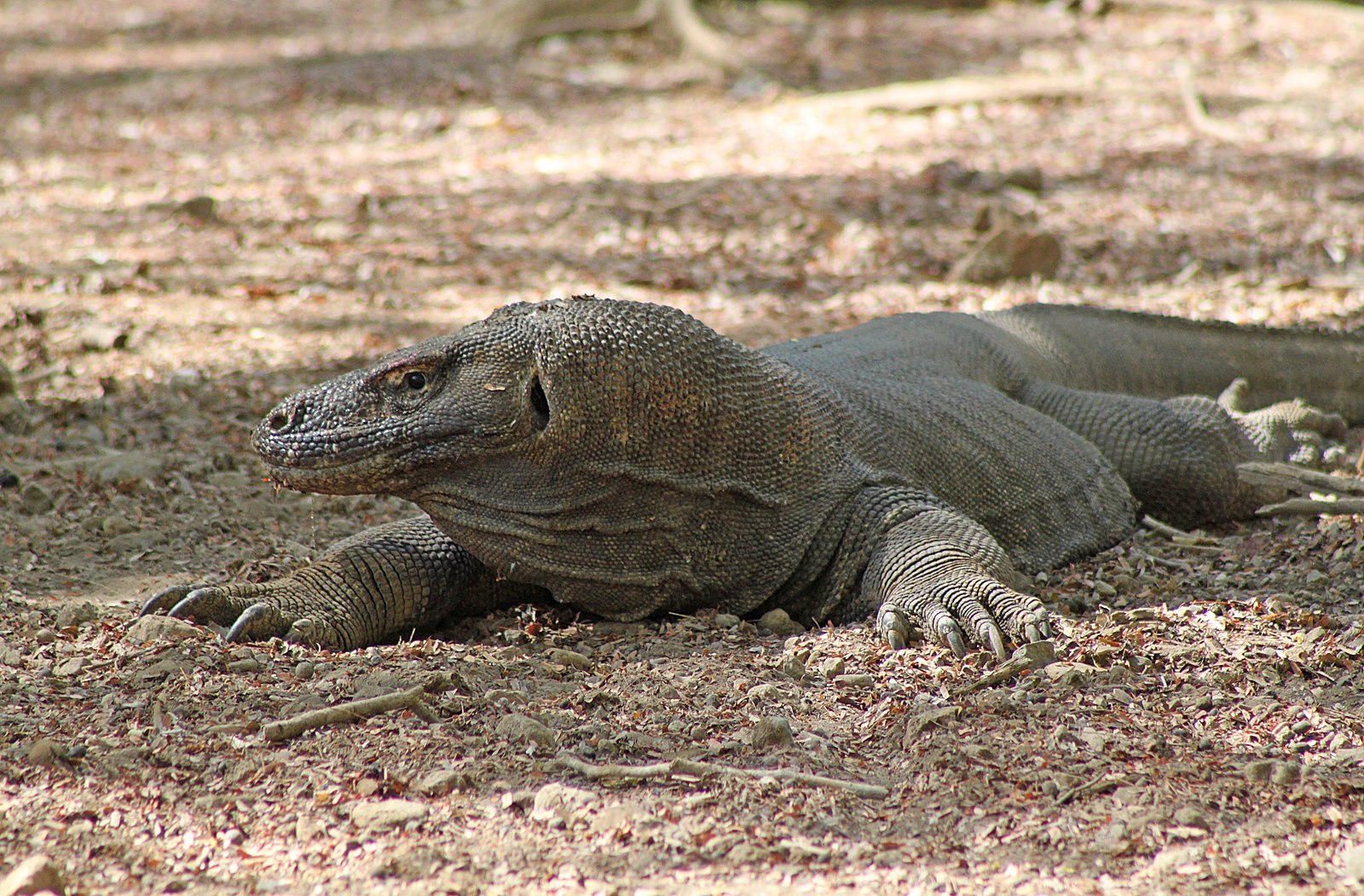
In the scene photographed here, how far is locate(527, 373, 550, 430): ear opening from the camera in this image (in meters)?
4.16

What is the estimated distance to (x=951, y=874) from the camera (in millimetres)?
2846

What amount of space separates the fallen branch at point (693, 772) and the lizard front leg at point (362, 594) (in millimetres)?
1340

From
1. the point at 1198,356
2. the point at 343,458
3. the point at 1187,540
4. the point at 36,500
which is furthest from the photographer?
the point at 1198,356

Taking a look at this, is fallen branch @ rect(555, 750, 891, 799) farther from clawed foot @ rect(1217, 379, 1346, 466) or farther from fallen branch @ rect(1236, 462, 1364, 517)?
clawed foot @ rect(1217, 379, 1346, 466)

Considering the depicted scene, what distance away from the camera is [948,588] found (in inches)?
165

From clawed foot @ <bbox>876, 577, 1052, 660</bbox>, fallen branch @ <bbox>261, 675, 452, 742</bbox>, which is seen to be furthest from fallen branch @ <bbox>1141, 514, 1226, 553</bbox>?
fallen branch @ <bbox>261, 675, 452, 742</bbox>

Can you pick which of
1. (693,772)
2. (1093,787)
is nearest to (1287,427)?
(1093,787)

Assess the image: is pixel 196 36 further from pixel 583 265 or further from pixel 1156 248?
pixel 1156 248

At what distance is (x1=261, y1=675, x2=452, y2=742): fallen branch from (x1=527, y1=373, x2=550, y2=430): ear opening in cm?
92

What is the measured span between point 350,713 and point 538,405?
1.13 metres

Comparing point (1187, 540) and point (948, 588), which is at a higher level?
point (948, 588)

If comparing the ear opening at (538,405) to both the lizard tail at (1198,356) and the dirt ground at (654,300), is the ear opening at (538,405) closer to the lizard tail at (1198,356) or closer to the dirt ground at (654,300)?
the dirt ground at (654,300)

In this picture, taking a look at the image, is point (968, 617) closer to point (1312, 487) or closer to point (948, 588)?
point (948, 588)

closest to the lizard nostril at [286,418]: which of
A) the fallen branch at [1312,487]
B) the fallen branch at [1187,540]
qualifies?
the fallen branch at [1312,487]
